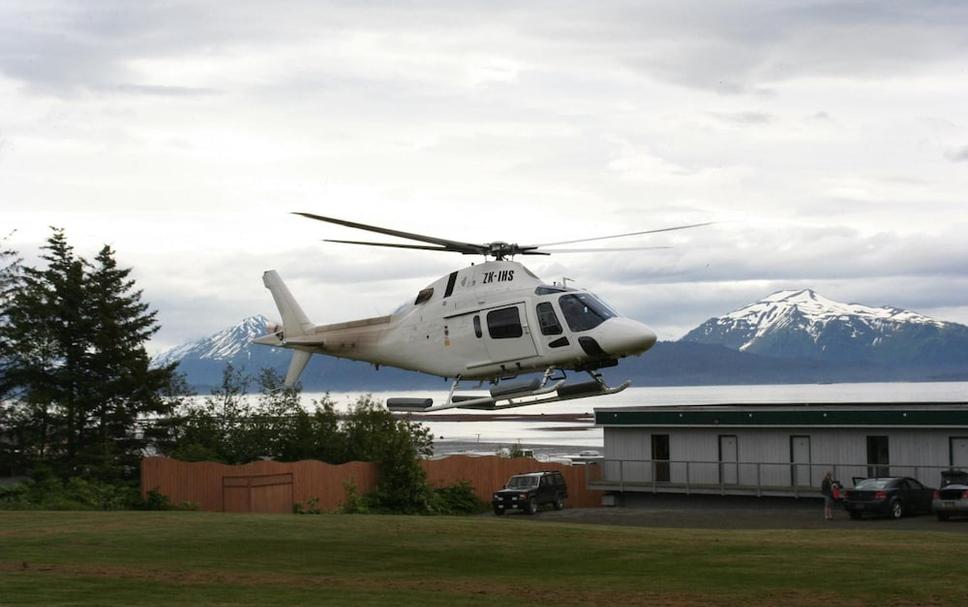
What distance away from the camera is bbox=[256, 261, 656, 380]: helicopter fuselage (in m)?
24.2

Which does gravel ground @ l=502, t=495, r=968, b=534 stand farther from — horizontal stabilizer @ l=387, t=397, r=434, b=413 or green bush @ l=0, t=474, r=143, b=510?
horizontal stabilizer @ l=387, t=397, r=434, b=413

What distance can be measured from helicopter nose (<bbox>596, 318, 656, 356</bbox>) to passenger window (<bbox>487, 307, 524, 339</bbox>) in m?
1.76

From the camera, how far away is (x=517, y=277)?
1000 inches

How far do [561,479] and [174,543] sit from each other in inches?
919

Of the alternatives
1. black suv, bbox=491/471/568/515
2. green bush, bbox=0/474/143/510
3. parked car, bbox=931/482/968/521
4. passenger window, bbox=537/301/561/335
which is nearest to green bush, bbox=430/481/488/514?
black suv, bbox=491/471/568/515

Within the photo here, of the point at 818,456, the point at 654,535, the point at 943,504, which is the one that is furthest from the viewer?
the point at 818,456

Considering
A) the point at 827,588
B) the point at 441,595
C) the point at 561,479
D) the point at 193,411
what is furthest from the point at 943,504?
the point at 193,411

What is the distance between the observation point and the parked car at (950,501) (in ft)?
129

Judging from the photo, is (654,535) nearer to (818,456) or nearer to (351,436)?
(818,456)

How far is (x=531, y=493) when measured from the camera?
4722cm

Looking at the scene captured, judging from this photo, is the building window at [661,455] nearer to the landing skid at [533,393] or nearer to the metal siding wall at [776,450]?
the metal siding wall at [776,450]

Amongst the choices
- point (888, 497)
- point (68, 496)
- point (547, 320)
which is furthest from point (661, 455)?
point (547, 320)

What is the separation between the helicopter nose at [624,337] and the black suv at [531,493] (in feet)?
77.8

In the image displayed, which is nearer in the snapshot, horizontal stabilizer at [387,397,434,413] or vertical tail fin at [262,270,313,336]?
horizontal stabilizer at [387,397,434,413]
